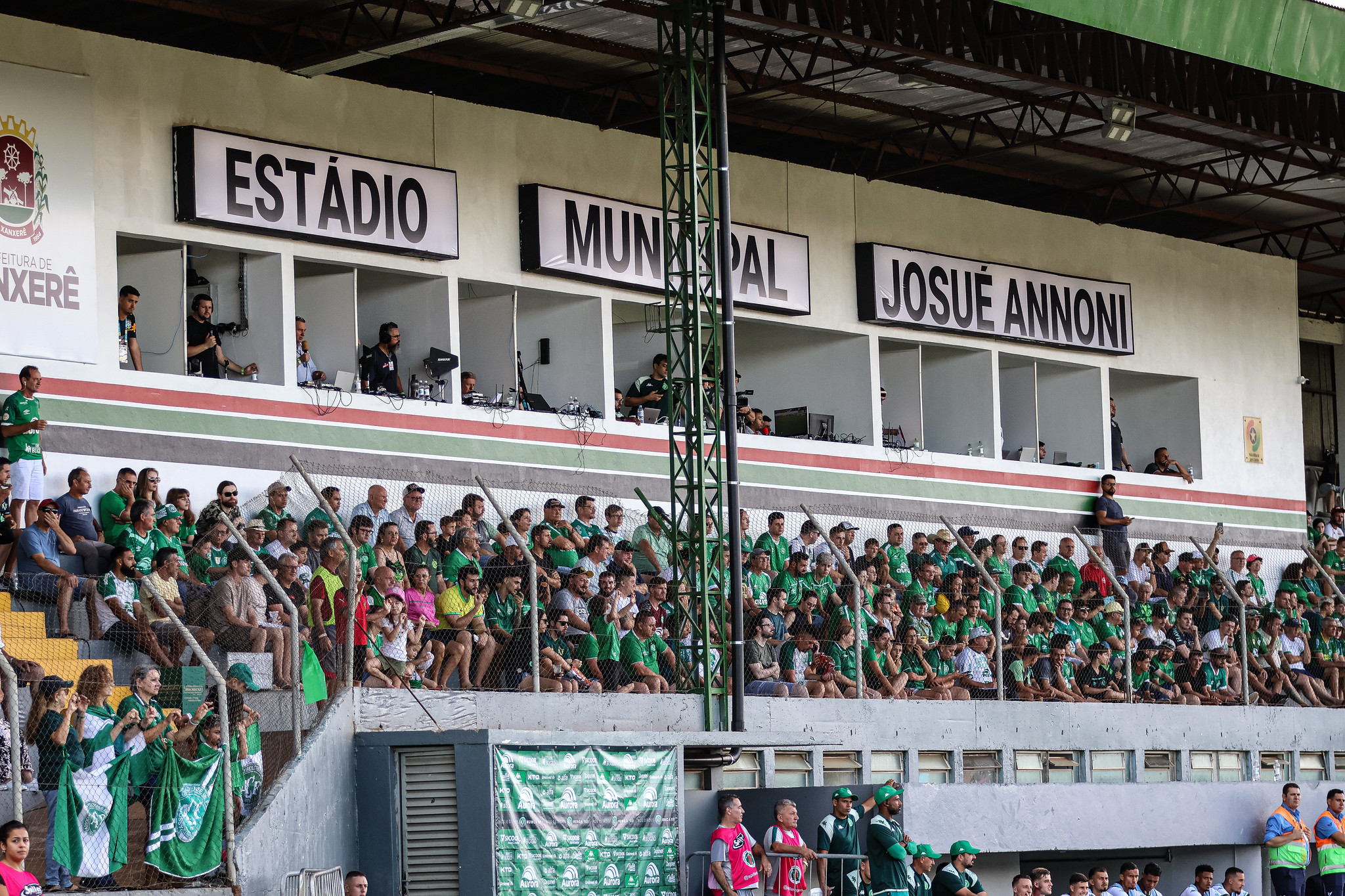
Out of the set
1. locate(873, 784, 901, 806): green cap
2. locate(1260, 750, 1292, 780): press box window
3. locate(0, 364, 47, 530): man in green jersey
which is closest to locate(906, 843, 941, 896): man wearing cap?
locate(873, 784, 901, 806): green cap

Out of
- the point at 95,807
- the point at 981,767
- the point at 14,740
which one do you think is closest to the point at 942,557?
the point at 981,767

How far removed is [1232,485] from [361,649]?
18586mm

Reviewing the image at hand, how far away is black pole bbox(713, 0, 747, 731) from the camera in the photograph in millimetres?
17156

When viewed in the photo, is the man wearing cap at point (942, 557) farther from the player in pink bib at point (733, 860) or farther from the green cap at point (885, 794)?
the player in pink bib at point (733, 860)

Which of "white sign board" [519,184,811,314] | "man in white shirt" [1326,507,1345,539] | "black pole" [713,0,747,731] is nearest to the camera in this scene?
"black pole" [713,0,747,731]

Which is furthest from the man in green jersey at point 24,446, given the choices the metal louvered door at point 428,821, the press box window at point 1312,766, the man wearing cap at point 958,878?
the press box window at point 1312,766

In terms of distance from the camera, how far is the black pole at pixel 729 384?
56.3 feet

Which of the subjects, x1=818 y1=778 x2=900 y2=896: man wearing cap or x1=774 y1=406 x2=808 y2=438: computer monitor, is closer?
x1=818 y1=778 x2=900 y2=896: man wearing cap

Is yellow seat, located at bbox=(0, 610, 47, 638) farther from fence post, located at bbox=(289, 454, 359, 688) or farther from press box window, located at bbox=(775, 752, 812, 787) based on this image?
press box window, located at bbox=(775, 752, 812, 787)

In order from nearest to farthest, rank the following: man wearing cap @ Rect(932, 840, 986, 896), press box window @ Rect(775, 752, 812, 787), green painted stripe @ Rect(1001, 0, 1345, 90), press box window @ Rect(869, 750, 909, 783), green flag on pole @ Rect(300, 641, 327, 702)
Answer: green flag on pole @ Rect(300, 641, 327, 702)
man wearing cap @ Rect(932, 840, 986, 896)
press box window @ Rect(775, 752, 812, 787)
press box window @ Rect(869, 750, 909, 783)
green painted stripe @ Rect(1001, 0, 1345, 90)

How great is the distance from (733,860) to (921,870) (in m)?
A: 1.80

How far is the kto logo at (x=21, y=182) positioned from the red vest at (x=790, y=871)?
28.6 ft

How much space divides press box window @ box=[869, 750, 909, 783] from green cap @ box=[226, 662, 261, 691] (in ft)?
22.1

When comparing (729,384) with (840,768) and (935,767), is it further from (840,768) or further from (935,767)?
(935,767)
